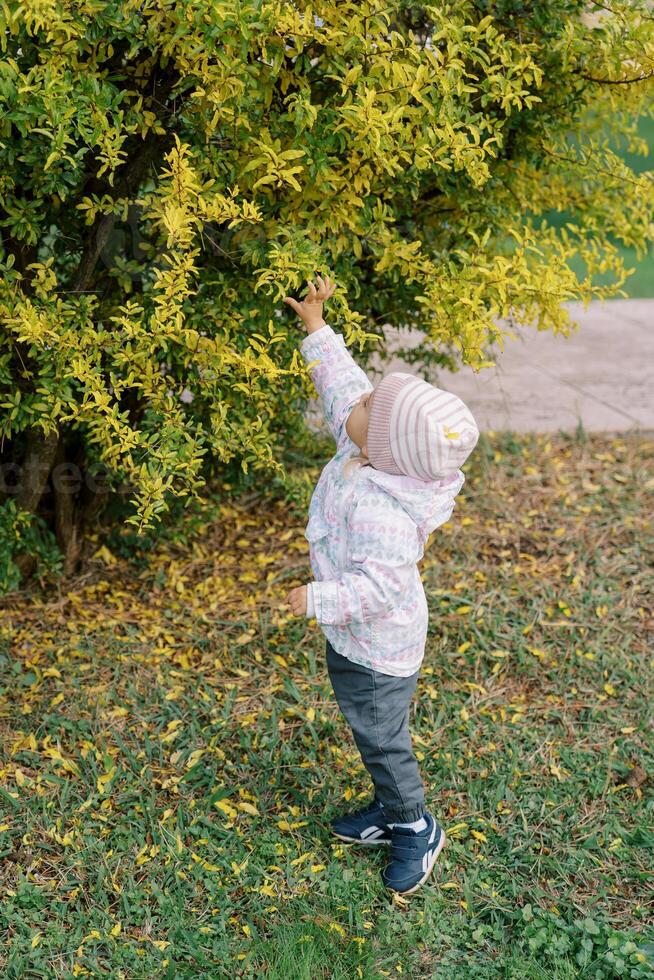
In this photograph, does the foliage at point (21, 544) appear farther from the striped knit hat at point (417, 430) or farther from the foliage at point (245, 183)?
the striped knit hat at point (417, 430)

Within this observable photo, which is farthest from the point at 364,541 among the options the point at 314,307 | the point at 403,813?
the point at 403,813

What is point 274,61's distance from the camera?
8.16ft

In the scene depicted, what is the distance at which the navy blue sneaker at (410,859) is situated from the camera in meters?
2.55

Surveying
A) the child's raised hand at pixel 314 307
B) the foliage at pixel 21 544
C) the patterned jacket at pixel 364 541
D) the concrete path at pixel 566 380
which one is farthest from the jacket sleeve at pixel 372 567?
the concrete path at pixel 566 380

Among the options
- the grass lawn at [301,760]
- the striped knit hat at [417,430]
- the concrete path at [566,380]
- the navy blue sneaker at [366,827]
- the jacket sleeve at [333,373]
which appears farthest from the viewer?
the concrete path at [566,380]

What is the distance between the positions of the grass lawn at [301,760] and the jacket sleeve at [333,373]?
1072mm

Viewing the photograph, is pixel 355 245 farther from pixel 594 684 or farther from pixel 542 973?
pixel 542 973

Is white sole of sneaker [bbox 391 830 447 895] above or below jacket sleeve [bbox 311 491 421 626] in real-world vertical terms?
below

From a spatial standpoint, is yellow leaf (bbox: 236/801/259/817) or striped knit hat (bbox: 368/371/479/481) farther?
yellow leaf (bbox: 236/801/259/817)

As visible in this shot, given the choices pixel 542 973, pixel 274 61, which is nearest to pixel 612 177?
pixel 274 61

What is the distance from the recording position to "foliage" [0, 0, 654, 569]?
7.97ft

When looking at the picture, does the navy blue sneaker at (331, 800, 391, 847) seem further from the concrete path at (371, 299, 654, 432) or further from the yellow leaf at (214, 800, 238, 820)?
the concrete path at (371, 299, 654, 432)

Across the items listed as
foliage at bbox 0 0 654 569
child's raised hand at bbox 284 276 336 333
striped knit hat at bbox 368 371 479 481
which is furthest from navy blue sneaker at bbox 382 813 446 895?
child's raised hand at bbox 284 276 336 333

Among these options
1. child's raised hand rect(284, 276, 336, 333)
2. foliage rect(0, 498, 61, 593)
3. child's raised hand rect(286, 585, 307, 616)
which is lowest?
foliage rect(0, 498, 61, 593)
